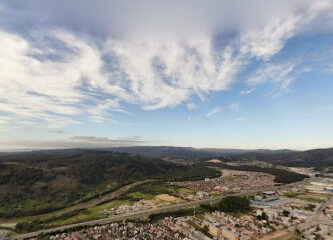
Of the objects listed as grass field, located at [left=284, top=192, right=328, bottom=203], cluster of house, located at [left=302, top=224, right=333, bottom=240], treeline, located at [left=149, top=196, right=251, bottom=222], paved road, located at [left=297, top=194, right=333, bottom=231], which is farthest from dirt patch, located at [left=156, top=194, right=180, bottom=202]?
grass field, located at [left=284, top=192, right=328, bottom=203]

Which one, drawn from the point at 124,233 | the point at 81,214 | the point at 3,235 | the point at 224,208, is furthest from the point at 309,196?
the point at 3,235

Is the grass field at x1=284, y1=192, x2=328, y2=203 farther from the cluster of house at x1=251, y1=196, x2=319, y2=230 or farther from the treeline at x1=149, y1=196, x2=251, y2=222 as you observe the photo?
the treeline at x1=149, y1=196, x2=251, y2=222

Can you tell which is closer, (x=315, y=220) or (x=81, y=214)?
(x=315, y=220)

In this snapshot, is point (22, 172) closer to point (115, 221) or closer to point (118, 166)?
point (118, 166)

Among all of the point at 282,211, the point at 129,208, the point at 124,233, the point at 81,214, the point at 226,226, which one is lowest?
the point at 81,214

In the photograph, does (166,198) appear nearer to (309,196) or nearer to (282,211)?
(282,211)

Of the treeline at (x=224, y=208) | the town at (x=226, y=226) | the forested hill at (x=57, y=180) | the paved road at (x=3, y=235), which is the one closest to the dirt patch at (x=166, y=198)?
the town at (x=226, y=226)

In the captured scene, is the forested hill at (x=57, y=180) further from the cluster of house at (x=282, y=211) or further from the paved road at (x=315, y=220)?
the paved road at (x=315, y=220)
